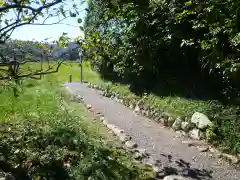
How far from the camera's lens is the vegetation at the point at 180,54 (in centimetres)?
572

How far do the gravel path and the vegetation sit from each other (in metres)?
0.68

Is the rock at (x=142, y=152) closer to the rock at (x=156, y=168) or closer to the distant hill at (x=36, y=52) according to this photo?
the rock at (x=156, y=168)

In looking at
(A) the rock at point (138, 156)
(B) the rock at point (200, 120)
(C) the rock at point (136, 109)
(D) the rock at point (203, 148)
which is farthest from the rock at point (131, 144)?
(C) the rock at point (136, 109)

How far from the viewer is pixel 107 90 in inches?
609

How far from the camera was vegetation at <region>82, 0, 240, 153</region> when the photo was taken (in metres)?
5.72

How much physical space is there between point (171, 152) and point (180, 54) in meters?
5.07

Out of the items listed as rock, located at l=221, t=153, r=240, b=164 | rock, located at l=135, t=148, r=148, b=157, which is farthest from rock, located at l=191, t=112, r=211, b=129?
rock, located at l=135, t=148, r=148, b=157

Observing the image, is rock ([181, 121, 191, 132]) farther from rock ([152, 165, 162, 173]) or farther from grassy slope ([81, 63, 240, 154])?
rock ([152, 165, 162, 173])

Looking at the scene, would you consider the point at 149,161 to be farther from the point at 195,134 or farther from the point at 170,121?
the point at 170,121

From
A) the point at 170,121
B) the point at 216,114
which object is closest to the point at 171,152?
the point at 216,114

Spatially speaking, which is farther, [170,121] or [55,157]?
[170,121]

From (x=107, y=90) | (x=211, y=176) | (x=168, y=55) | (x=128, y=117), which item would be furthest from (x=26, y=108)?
(x=107, y=90)

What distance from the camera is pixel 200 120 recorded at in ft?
22.8

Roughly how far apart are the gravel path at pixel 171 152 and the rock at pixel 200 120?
68 centimetres
